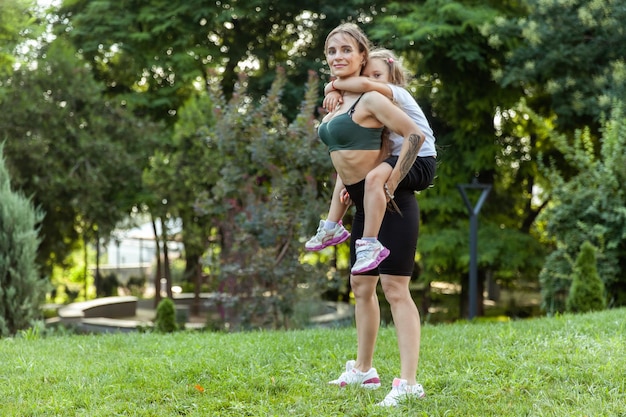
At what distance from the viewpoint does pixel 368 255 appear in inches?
142

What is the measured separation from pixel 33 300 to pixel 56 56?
27.9 feet

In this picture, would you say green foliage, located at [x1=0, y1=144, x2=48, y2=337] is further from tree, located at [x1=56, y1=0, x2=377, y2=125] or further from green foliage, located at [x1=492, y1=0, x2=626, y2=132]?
green foliage, located at [x1=492, y1=0, x2=626, y2=132]

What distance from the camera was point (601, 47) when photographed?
548 inches

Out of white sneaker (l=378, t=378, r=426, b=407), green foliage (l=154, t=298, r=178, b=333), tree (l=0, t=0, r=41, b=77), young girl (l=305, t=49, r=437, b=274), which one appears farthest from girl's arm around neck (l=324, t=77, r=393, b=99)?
tree (l=0, t=0, r=41, b=77)

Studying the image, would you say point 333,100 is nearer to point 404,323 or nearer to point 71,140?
point 404,323

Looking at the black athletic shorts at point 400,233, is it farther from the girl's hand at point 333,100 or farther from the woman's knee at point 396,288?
the girl's hand at point 333,100

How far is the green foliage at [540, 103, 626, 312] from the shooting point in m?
11.7

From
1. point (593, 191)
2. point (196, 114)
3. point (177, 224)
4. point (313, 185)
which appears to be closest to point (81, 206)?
point (177, 224)

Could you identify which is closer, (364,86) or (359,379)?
(364,86)

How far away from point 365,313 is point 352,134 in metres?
1.02

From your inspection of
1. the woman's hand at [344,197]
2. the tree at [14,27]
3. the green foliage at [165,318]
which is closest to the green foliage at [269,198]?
the green foliage at [165,318]

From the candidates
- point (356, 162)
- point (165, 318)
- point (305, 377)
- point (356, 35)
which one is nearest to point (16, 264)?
point (165, 318)

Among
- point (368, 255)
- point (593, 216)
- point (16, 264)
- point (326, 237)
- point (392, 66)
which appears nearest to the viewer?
point (368, 255)

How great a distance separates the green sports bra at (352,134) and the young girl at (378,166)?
110mm
